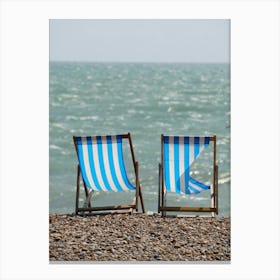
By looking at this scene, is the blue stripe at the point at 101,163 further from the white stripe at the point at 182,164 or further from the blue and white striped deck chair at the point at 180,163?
the white stripe at the point at 182,164

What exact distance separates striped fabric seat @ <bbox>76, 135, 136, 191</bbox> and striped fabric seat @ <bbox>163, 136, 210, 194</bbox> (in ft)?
0.96

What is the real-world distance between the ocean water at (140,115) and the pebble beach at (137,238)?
9.51ft

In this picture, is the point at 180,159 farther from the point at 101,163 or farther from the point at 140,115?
the point at 140,115

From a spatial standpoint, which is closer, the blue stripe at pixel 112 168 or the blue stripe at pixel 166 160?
the blue stripe at pixel 166 160

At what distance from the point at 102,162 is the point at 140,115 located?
42.2ft
